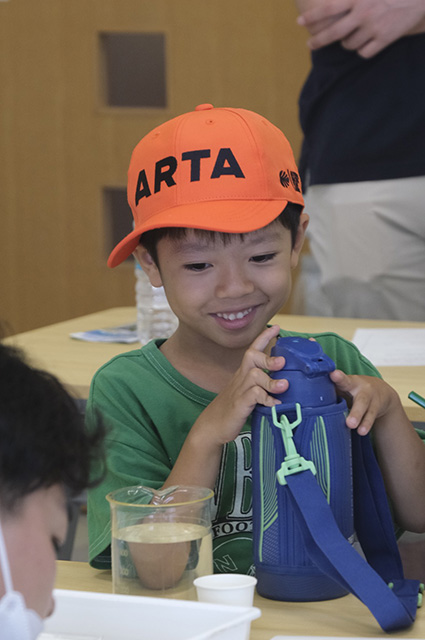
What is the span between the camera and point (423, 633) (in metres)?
0.76

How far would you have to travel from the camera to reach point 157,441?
1.14 m

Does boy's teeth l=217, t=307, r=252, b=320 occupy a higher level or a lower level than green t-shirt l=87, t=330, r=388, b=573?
higher

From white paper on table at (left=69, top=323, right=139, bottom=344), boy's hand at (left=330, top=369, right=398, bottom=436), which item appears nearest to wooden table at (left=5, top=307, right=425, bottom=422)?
white paper on table at (left=69, top=323, right=139, bottom=344)

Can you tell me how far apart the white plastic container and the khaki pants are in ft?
5.40

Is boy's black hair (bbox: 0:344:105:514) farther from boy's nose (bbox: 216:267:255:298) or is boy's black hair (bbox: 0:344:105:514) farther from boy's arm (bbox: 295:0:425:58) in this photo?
boy's arm (bbox: 295:0:425:58)

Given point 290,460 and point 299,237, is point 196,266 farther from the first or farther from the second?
point 290,460

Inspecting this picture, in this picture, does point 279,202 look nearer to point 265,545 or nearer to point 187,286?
point 187,286

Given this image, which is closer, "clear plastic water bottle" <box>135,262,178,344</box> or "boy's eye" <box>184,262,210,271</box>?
"boy's eye" <box>184,262,210,271</box>

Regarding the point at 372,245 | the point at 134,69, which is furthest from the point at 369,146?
the point at 134,69

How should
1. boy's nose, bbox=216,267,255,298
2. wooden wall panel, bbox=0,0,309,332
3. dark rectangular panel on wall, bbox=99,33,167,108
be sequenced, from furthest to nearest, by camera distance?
dark rectangular panel on wall, bbox=99,33,167,108 < wooden wall panel, bbox=0,0,309,332 < boy's nose, bbox=216,267,255,298

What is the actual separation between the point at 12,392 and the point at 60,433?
4cm

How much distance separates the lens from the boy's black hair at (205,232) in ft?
3.70

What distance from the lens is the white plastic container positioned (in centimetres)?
69

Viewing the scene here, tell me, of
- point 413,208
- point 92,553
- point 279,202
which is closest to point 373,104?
point 413,208
